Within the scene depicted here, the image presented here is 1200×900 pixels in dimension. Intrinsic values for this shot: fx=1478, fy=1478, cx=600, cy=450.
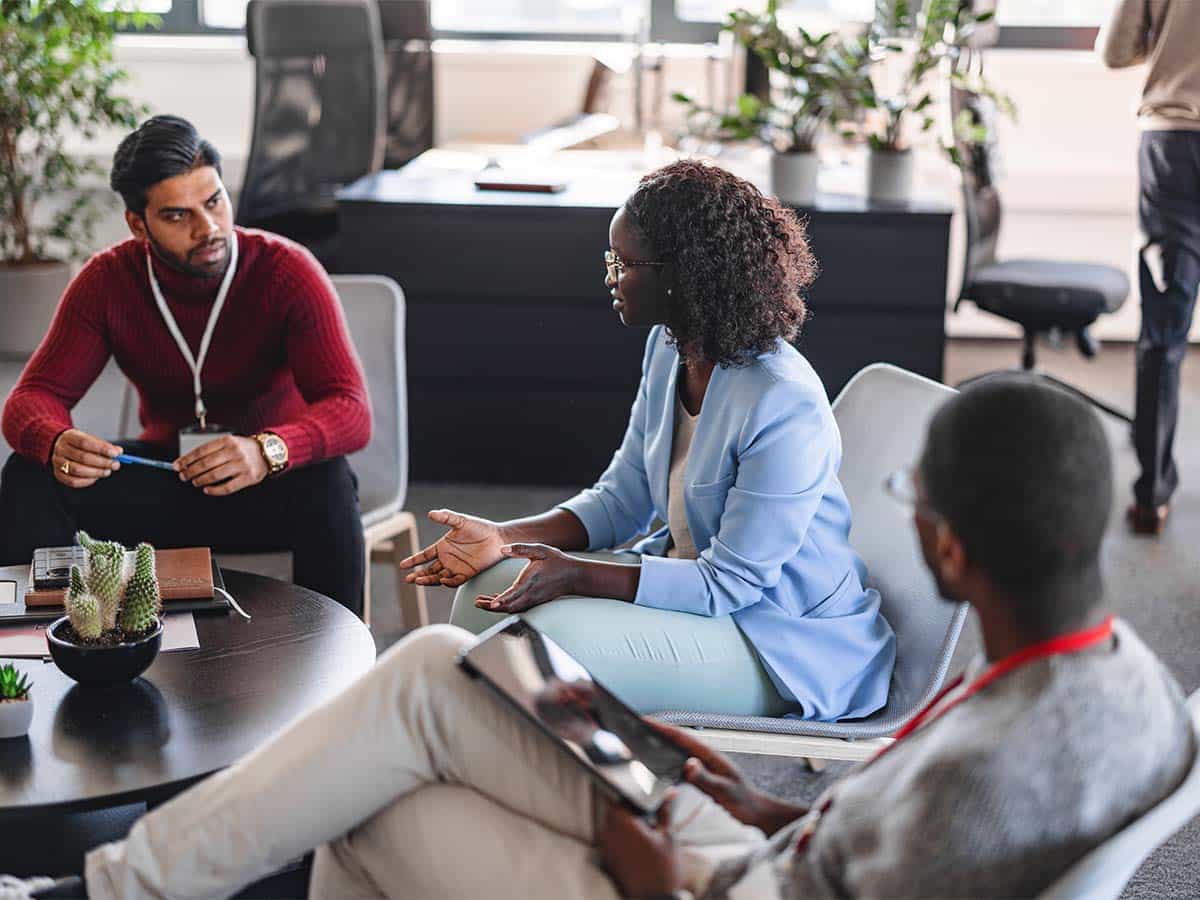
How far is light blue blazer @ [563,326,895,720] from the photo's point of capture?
1893 mm

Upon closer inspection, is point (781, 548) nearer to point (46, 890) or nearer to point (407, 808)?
point (407, 808)

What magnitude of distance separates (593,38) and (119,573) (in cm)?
436

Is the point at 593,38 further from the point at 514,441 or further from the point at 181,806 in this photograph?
the point at 181,806

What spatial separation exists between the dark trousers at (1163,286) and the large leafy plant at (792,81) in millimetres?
761

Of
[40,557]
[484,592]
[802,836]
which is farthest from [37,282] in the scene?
[802,836]

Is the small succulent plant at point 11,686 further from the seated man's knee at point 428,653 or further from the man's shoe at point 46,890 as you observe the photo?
the seated man's knee at point 428,653

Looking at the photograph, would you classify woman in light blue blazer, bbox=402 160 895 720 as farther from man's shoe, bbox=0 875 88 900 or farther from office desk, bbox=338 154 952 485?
office desk, bbox=338 154 952 485

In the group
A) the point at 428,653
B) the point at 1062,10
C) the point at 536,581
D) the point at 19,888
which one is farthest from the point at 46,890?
the point at 1062,10

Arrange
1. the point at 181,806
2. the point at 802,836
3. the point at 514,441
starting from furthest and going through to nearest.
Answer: the point at 514,441 → the point at 181,806 → the point at 802,836

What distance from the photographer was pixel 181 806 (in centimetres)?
145

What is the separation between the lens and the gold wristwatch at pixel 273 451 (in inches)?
93.9

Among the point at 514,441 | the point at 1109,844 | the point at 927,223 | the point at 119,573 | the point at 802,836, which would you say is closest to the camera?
the point at 1109,844

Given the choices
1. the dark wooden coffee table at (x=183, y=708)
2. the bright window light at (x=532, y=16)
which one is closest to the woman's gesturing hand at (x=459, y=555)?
the dark wooden coffee table at (x=183, y=708)

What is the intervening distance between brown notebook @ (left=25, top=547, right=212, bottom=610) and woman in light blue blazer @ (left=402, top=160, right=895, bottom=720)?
276 mm
